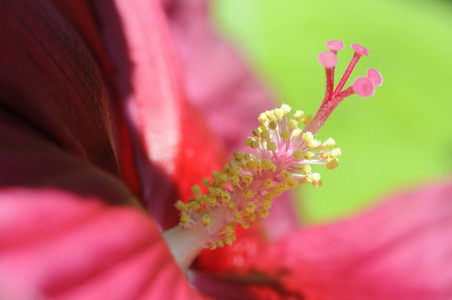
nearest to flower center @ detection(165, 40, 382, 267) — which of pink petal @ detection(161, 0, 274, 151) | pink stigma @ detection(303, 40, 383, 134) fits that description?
pink stigma @ detection(303, 40, 383, 134)

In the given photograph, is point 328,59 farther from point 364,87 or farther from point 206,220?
point 206,220

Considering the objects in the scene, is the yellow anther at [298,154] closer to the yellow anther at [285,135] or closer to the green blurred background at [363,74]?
the yellow anther at [285,135]

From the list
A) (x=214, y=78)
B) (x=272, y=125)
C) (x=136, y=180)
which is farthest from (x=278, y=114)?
(x=214, y=78)

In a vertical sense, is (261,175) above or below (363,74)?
below

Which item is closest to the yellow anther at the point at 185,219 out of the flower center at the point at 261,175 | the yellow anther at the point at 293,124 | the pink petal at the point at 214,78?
the flower center at the point at 261,175

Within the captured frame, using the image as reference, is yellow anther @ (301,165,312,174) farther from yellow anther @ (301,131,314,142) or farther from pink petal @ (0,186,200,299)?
pink petal @ (0,186,200,299)
